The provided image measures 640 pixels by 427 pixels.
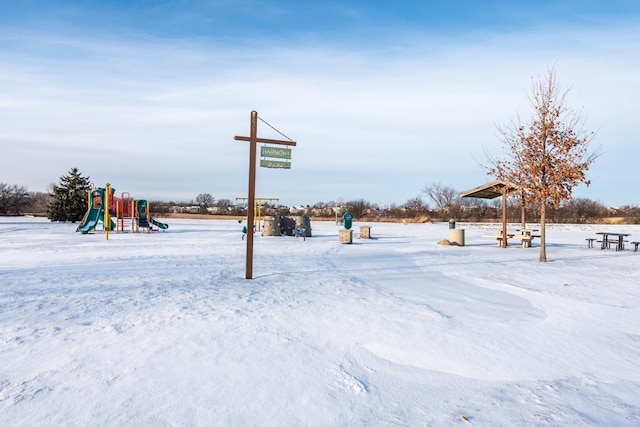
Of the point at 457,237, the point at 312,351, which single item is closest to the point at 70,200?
the point at 457,237

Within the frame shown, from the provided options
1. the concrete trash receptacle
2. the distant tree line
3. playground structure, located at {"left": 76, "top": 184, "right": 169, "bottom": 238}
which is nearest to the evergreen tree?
the distant tree line

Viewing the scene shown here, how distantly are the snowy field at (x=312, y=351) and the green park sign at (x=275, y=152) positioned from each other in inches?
103

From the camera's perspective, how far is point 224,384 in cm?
374

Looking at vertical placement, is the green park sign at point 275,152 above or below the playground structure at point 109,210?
above

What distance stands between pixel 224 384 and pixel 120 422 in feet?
2.89

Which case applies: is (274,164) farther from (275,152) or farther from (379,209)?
(379,209)

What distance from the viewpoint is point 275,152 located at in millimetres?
9547

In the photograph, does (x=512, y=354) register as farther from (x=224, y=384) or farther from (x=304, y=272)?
(x=304, y=272)

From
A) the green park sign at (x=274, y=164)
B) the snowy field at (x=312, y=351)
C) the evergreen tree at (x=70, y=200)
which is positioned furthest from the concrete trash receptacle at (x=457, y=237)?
the evergreen tree at (x=70, y=200)

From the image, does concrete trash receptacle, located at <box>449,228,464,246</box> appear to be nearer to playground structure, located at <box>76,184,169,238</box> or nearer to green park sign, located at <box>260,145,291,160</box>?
green park sign, located at <box>260,145,291,160</box>

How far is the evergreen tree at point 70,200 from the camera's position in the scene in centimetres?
4172

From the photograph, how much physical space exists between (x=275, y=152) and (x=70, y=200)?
40.1 meters

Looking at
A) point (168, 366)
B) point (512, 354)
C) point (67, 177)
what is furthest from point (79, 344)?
point (67, 177)

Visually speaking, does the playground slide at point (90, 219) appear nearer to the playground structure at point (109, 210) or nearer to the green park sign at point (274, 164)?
the playground structure at point (109, 210)
